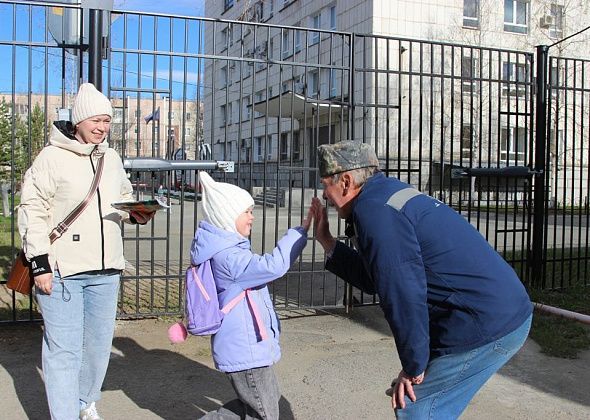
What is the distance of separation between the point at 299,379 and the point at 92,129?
7.60 feet

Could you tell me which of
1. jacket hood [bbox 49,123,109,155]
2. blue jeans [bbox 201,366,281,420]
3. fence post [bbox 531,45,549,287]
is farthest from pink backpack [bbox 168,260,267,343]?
fence post [bbox 531,45,549,287]

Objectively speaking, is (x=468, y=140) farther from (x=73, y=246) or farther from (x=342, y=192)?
(x=342, y=192)

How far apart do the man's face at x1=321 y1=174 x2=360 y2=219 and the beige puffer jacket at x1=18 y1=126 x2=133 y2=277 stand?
153 centimetres

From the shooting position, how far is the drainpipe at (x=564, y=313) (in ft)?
19.6

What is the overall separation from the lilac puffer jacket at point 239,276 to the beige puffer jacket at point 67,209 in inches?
28.5

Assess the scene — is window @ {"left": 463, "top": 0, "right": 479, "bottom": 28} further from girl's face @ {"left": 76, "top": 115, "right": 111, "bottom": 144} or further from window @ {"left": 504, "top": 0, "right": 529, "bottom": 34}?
girl's face @ {"left": 76, "top": 115, "right": 111, "bottom": 144}

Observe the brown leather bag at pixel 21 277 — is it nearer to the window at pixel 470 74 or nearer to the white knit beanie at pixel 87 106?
the white knit beanie at pixel 87 106

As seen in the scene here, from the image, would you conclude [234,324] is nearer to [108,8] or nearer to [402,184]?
[402,184]

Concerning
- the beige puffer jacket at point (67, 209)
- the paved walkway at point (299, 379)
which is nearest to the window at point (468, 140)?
the paved walkway at point (299, 379)

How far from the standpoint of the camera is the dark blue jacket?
2.18 m

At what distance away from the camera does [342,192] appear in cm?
246

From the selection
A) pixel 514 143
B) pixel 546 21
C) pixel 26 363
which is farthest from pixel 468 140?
pixel 26 363

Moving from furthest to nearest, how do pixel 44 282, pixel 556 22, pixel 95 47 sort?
1. pixel 556 22
2. pixel 95 47
3. pixel 44 282

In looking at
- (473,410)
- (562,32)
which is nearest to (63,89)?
(473,410)
